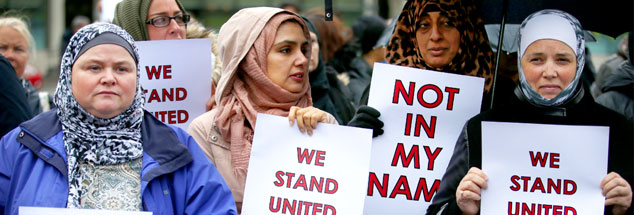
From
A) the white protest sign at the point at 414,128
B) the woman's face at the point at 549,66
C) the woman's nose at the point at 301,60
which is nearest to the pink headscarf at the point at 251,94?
the woman's nose at the point at 301,60

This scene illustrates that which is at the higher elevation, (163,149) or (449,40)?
(449,40)

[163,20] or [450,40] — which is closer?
[450,40]

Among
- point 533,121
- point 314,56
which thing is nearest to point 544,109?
point 533,121

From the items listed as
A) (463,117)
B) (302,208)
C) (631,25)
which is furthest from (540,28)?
(302,208)

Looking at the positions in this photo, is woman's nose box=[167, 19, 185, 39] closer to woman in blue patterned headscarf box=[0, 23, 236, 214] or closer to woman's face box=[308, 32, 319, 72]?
woman's face box=[308, 32, 319, 72]

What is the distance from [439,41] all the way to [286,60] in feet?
2.55

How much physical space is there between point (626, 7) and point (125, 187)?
8.96 ft

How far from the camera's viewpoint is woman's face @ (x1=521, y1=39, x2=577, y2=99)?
4020 millimetres

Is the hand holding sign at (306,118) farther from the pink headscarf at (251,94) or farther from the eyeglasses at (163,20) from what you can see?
the eyeglasses at (163,20)

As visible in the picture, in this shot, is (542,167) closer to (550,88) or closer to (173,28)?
(550,88)

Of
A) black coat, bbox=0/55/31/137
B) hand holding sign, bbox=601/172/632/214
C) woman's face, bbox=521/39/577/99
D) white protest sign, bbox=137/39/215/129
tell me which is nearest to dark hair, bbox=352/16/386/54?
white protest sign, bbox=137/39/215/129

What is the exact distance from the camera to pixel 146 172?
12.0ft

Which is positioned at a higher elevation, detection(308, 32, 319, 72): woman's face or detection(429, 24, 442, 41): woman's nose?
detection(308, 32, 319, 72): woman's face

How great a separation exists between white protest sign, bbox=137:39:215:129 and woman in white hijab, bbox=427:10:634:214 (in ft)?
5.72
